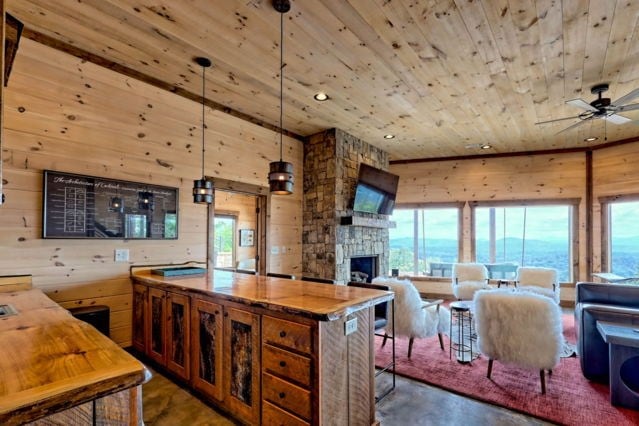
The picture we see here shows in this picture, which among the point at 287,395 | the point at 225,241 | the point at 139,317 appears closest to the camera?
the point at 287,395

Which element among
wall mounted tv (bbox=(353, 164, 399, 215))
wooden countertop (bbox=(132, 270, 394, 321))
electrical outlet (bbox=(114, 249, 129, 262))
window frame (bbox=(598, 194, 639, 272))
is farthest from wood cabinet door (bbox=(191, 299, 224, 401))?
window frame (bbox=(598, 194, 639, 272))

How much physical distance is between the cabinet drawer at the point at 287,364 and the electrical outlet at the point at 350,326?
295mm

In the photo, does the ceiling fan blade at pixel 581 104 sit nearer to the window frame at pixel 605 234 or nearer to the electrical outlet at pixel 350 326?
the electrical outlet at pixel 350 326

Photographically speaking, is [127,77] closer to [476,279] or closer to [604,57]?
[604,57]

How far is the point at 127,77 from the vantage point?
338cm

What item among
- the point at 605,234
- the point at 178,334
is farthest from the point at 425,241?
the point at 178,334

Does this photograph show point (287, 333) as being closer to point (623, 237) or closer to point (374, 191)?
point (374, 191)

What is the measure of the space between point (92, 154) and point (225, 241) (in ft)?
16.8

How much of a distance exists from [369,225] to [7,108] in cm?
471

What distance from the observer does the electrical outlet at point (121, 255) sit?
10.8 feet

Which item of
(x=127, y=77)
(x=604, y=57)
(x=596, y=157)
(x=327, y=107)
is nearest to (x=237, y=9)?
(x=127, y=77)

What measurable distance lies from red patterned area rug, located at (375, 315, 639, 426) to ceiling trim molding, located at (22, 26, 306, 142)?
11.7ft

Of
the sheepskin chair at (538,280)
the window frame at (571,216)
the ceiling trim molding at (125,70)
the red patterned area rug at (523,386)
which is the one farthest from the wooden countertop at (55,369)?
the window frame at (571,216)

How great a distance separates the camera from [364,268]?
20.2ft
